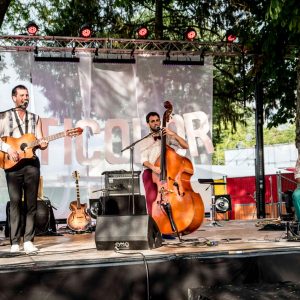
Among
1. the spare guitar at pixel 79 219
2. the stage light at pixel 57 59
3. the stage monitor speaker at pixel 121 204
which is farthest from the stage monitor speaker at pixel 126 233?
the stage light at pixel 57 59

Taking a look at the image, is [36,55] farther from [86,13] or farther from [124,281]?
[124,281]

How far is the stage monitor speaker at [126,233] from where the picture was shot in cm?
513

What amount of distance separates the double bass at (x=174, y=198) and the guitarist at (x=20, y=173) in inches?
55.2

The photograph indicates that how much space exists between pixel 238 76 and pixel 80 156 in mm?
6202

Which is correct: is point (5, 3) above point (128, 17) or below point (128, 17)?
below

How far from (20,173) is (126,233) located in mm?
1306

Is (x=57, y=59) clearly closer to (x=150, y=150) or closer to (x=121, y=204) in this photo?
(x=121, y=204)

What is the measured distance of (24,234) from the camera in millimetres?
5562

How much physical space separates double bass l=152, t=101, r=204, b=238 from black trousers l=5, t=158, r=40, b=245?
1.42 m

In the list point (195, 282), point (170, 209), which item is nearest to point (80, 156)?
point (170, 209)

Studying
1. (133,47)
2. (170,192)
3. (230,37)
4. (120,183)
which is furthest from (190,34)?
(170,192)

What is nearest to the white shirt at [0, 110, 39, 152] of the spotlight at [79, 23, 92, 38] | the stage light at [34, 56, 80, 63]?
the spotlight at [79, 23, 92, 38]

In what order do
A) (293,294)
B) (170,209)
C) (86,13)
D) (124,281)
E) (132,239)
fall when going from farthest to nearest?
(86,13) → (170,209) → (132,239) → (124,281) → (293,294)

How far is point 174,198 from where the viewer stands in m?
5.95
